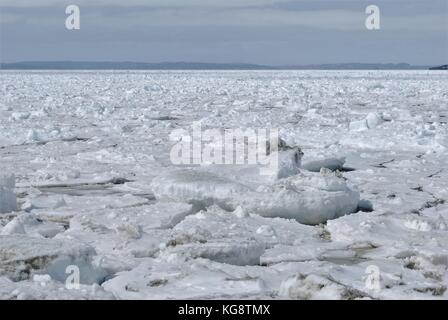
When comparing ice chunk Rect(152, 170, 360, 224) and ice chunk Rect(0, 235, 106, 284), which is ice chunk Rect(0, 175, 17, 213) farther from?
ice chunk Rect(0, 235, 106, 284)

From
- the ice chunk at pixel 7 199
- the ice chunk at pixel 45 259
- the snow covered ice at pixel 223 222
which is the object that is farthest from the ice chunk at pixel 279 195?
the ice chunk at pixel 45 259

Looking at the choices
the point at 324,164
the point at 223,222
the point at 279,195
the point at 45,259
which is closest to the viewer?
the point at 45,259

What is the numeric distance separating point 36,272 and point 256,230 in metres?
1.66

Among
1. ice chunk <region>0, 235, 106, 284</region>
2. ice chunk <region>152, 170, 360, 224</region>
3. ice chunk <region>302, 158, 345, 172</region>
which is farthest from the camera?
ice chunk <region>302, 158, 345, 172</region>

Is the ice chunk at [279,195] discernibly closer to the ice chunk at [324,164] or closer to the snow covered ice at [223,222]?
the snow covered ice at [223,222]

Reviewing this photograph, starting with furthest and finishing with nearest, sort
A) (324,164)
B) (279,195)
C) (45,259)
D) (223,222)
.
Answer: (324,164) → (279,195) → (223,222) → (45,259)

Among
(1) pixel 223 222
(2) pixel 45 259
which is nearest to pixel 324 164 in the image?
(1) pixel 223 222

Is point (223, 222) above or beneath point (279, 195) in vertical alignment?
beneath

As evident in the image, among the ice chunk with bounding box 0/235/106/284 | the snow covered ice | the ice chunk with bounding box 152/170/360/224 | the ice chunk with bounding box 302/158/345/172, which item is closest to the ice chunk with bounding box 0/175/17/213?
the snow covered ice

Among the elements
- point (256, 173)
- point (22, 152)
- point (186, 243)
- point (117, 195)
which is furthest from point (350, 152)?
point (186, 243)

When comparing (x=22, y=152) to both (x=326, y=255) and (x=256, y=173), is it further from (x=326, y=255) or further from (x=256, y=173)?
(x=326, y=255)

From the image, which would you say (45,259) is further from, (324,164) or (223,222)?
(324,164)

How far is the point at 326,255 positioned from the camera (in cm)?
422

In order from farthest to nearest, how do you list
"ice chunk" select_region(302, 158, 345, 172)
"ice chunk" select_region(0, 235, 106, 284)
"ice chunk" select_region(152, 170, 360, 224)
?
"ice chunk" select_region(302, 158, 345, 172) < "ice chunk" select_region(152, 170, 360, 224) < "ice chunk" select_region(0, 235, 106, 284)
